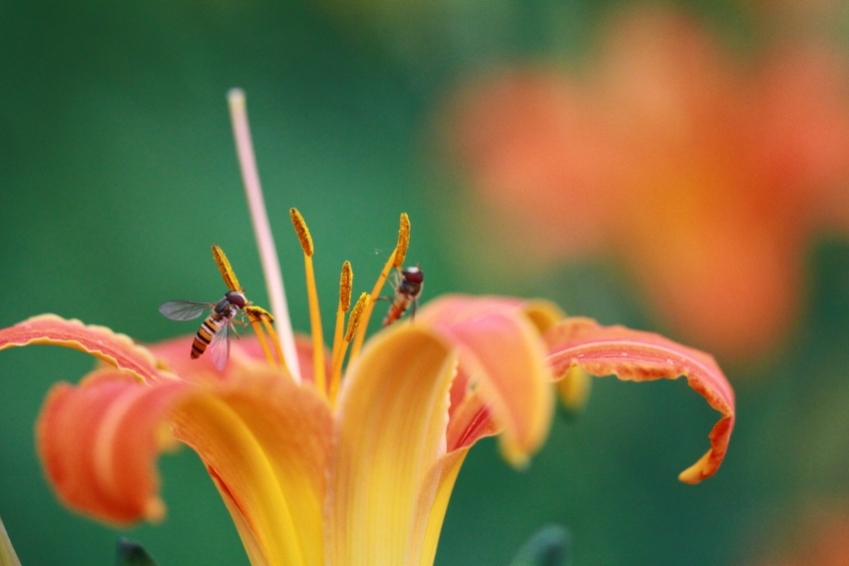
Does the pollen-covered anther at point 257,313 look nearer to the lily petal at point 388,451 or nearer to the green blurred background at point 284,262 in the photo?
the lily petal at point 388,451

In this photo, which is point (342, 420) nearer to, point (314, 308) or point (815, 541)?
point (314, 308)

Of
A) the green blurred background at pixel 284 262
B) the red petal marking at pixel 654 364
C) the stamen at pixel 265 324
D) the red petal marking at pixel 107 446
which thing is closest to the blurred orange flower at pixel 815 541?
the green blurred background at pixel 284 262

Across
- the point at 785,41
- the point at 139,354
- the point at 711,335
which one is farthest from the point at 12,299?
the point at 785,41

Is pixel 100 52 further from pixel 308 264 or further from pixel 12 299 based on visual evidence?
pixel 308 264

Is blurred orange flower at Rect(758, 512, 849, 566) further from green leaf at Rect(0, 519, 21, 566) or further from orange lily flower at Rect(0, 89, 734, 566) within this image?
green leaf at Rect(0, 519, 21, 566)

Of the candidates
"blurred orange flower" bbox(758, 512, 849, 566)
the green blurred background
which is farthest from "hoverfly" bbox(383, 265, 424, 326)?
"blurred orange flower" bbox(758, 512, 849, 566)

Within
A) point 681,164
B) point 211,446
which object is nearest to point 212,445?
point 211,446
